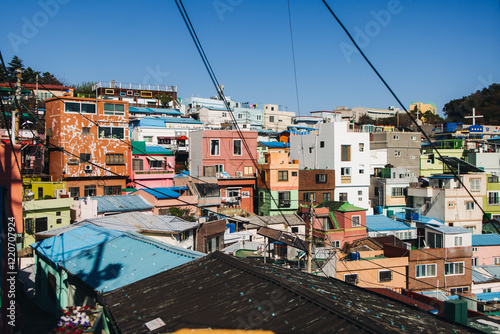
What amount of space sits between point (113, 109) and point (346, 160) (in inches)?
782

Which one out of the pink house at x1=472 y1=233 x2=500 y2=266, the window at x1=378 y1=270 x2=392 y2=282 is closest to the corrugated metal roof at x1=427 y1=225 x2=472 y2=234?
the pink house at x1=472 y1=233 x2=500 y2=266

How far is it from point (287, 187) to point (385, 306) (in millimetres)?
25551

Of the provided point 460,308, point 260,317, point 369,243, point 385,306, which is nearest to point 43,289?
point 260,317

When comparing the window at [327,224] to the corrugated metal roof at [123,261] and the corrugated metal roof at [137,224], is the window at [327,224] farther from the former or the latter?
the corrugated metal roof at [123,261]

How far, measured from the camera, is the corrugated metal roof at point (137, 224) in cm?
1584

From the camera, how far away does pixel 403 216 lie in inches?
1298

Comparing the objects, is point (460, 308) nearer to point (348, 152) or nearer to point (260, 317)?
point (260, 317)

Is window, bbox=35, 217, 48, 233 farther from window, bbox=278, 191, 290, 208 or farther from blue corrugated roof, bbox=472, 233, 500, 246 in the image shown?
blue corrugated roof, bbox=472, 233, 500, 246

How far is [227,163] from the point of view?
34.2 metres

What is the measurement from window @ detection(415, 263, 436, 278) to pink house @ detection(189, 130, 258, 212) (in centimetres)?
1475

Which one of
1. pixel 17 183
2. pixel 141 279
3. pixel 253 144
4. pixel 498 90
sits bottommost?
pixel 141 279

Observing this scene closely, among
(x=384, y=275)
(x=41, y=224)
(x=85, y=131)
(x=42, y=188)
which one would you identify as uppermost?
(x=85, y=131)

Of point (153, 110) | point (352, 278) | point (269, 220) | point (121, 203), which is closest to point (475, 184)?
point (269, 220)

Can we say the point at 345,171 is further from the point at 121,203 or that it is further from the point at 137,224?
the point at 137,224
